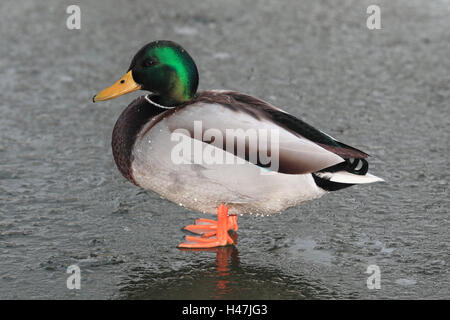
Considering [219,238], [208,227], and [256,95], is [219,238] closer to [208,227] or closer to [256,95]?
[208,227]

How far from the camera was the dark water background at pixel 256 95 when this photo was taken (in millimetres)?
3102

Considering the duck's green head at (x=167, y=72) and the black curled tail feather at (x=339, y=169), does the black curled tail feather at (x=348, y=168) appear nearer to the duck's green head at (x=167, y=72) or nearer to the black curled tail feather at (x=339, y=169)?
the black curled tail feather at (x=339, y=169)

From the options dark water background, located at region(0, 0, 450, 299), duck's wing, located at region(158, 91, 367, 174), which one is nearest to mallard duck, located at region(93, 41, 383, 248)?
duck's wing, located at region(158, 91, 367, 174)

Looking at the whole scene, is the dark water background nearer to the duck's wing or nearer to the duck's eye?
the duck's wing

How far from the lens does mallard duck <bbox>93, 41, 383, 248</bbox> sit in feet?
10.2

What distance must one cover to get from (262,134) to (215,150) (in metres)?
0.21

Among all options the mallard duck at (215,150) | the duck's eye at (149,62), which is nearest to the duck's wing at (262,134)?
the mallard duck at (215,150)

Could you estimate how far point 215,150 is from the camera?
3.12 meters

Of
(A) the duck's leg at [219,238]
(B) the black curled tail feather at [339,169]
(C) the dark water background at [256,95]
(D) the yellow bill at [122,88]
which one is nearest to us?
(C) the dark water background at [256,95]

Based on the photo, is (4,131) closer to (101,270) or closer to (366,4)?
(101,270)

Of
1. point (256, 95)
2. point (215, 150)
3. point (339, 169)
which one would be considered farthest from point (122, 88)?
point (256, 95)

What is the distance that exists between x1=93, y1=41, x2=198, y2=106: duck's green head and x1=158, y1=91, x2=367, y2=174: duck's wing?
19 centimetres

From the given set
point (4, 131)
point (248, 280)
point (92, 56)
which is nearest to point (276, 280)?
point (248, 280)

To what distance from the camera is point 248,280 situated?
121 inches
